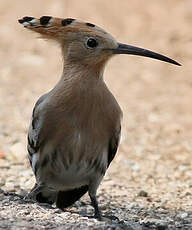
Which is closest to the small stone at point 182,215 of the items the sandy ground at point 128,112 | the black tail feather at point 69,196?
the sandy ground at point 128,112

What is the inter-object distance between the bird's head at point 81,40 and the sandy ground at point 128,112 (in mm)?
167

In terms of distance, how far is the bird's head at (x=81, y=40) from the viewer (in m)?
5.50

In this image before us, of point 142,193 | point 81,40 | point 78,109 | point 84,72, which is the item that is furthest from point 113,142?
point 142,193

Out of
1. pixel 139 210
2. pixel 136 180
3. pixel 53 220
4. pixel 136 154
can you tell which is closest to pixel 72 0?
pixel 136 154

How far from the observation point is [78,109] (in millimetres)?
5480

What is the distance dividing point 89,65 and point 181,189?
2.16 m

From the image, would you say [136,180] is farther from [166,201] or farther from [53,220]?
[53,220]

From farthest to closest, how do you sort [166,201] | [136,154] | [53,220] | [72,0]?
[72,0]
[136,154]
[166,201]
[53,220]

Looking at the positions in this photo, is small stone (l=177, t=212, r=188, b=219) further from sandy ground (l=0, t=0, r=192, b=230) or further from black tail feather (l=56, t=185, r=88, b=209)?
black tail feather (l=56, t=185, r=88, b=209)

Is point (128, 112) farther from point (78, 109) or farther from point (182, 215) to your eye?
point (78, 109)

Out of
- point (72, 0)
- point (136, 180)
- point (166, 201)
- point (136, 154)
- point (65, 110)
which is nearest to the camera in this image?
point (65, 110)

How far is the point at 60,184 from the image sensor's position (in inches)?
230

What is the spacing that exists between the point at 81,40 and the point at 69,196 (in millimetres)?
1313

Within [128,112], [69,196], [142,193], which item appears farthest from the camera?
[128,112]
